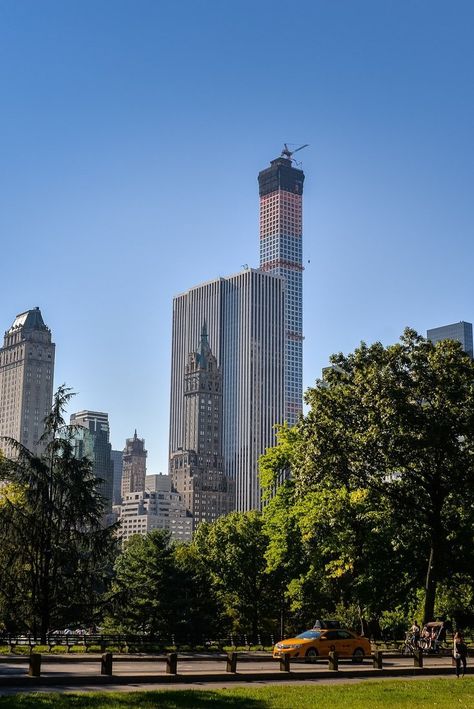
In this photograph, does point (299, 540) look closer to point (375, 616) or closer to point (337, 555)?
point (337, 555)

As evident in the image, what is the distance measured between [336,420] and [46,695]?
27599 millimetres

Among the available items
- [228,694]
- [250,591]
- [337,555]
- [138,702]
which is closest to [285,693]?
[228,694]

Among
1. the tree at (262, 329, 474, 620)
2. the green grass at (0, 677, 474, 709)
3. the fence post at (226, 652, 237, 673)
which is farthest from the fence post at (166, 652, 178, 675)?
the tree at (262, 329, 474, 620)

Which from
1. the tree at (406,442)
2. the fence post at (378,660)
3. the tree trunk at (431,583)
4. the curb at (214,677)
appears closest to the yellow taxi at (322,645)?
the fence post at (378,660)

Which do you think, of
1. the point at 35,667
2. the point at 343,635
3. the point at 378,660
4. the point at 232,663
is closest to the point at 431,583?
the point at 343,635

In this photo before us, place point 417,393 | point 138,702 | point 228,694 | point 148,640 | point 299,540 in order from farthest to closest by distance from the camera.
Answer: point 299,540 < point 148,640 < point 417,393 < point 228,694 < point 138,702

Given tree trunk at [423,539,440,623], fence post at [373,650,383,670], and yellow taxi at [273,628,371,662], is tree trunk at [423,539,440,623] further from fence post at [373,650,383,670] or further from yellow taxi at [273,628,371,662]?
fence post at [373,650,383,670]

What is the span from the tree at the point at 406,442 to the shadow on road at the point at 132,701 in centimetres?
2273

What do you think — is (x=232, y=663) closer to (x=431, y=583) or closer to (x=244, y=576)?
(x=431, y=583)

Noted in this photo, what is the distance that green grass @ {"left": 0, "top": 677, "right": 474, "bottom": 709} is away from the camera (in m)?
23.2

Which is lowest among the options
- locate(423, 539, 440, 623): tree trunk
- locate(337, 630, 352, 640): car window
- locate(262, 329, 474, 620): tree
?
locate(337, 630, 352, 640): car window

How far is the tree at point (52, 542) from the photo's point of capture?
174ft

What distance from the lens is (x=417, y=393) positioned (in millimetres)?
46781

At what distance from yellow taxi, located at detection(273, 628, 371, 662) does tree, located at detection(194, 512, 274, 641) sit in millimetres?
34650
